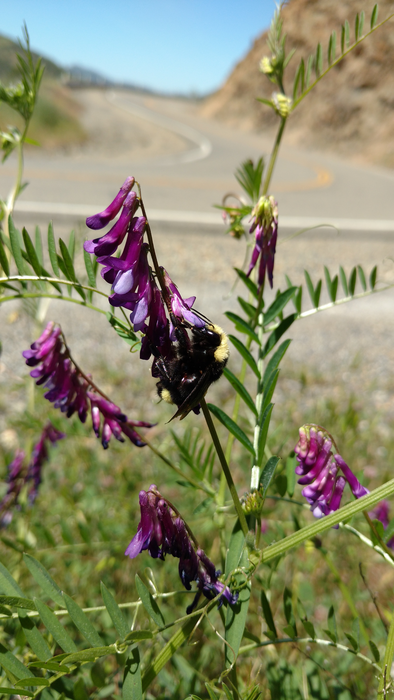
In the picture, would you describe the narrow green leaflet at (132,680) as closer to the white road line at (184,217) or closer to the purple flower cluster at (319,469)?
the purple flower cluster at (319,469)

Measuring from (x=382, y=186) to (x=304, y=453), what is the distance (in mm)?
13251

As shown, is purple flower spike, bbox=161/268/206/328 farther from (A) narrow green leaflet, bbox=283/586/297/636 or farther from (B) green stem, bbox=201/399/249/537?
(A) narrow green leaflet, bbox=283/586/297/636

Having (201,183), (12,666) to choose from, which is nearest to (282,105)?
(12,666)

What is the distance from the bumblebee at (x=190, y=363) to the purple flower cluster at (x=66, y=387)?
262 mm

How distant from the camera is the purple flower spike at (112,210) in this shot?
62 centimetres

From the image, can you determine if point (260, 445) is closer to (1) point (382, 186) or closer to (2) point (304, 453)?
(2) point (304, 453)

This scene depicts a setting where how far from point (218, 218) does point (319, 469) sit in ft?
23.5

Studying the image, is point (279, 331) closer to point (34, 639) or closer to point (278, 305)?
point (278, 305)

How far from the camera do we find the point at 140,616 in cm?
148

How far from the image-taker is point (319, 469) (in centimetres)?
82

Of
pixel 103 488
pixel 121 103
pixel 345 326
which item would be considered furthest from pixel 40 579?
pixel 121 103

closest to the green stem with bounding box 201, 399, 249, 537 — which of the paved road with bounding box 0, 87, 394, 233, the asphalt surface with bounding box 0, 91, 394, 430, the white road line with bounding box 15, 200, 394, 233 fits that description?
the asphalt surface with bounding box 0, 91, 394, 430

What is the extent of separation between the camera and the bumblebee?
2.22 ft

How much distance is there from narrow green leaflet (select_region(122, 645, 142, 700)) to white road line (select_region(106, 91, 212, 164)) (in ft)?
43.9
